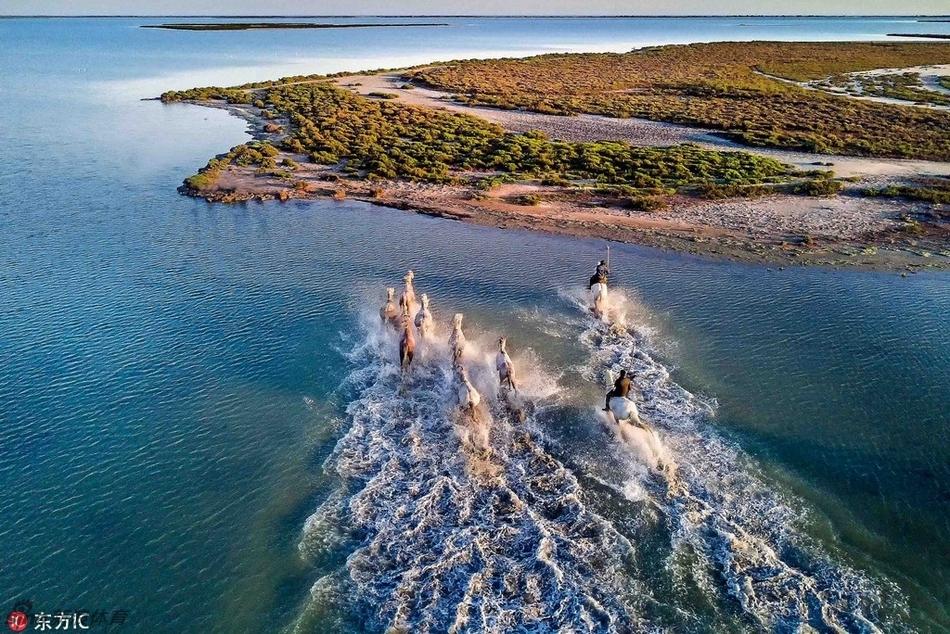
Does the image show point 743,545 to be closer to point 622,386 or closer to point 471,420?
point 622,386

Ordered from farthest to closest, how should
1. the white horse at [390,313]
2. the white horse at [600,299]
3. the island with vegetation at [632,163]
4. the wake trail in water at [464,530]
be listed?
1. the island with vegetation at [632,163]
2. the white horse at [600,299]
3. the white horse at [390,313]
4. the wake trail in water at [464,530]

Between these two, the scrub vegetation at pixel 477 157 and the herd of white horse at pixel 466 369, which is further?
the scrub vegetation at pixel 477 157

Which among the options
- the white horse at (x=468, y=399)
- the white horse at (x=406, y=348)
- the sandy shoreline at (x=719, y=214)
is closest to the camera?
the white horse at (x=468, y=399)

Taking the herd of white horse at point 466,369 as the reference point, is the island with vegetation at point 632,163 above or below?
above

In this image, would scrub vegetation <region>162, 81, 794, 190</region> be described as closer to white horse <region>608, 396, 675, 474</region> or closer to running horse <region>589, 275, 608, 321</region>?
running horse <region>589, 275, 608, 321</region>

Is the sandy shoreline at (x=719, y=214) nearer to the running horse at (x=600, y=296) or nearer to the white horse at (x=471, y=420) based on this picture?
the running horse at (x=600, y=296)

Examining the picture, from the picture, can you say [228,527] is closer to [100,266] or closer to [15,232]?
[100,266]

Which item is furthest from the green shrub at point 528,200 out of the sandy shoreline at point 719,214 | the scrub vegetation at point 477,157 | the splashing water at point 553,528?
the splashing water at point 553,528

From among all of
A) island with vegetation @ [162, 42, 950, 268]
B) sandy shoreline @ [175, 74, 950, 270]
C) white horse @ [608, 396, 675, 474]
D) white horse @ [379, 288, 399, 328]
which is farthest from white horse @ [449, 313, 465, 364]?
island with vegetation @ [162, 42, 950, 268]
